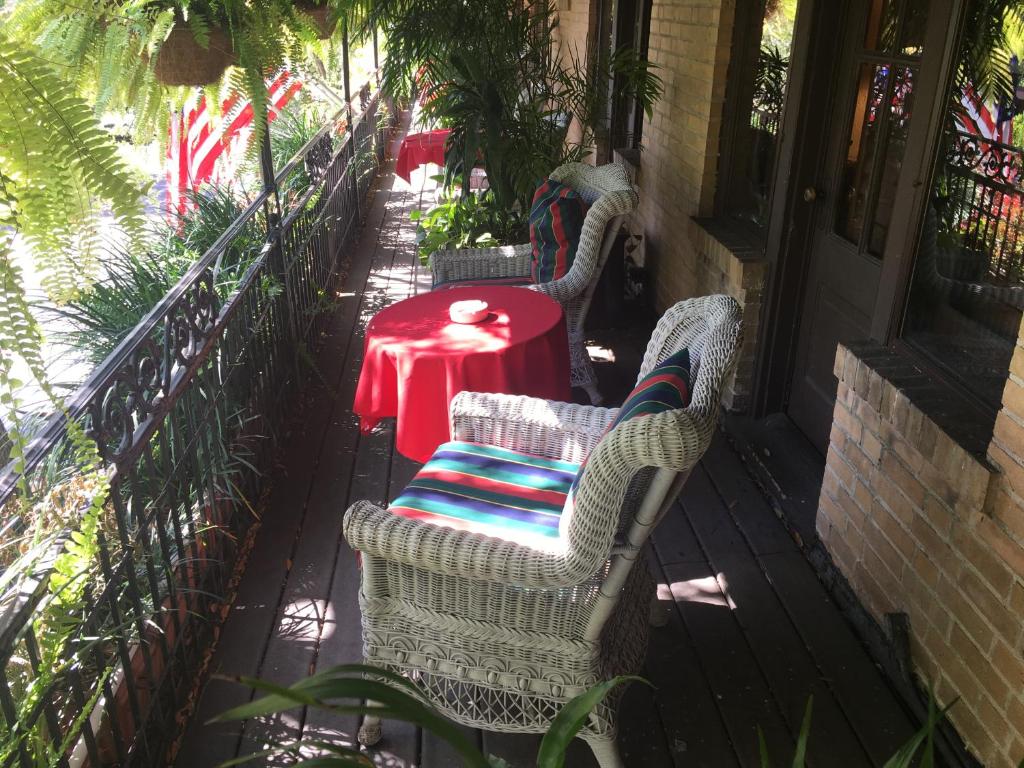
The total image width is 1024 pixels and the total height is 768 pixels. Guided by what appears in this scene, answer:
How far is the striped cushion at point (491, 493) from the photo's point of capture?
2104mm

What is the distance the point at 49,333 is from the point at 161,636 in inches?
67.1

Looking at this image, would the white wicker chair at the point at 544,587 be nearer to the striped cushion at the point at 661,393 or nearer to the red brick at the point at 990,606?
the striped cushion at the point at 661,393

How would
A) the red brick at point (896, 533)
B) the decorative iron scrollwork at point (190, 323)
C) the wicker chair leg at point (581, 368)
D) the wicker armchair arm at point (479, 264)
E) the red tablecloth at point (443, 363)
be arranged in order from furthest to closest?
the wicker armchair arm at point (479, 264) < the wicker chair leg at point (581, 368) < the red tablecloth at point (443, 363) < the decorative iron scrollwork at point (190, 323) < the red brick at point (896, 533)

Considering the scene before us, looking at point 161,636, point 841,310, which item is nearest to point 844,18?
point 841,310

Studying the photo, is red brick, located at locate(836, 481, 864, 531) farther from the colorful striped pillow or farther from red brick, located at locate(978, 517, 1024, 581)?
the colorful striped pillow

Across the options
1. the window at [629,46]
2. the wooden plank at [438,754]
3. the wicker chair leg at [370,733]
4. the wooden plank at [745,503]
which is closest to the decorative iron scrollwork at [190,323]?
the wicker chair leg at [370,733]

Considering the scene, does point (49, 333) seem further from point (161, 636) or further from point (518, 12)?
point (518, 12)

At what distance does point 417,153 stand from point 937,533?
637 cm

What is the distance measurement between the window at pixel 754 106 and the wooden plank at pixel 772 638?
1.26 meters

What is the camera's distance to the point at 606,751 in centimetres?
193

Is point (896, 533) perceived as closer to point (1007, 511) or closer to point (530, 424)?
point (1007, 511)

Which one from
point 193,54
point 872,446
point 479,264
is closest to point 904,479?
point 872,446

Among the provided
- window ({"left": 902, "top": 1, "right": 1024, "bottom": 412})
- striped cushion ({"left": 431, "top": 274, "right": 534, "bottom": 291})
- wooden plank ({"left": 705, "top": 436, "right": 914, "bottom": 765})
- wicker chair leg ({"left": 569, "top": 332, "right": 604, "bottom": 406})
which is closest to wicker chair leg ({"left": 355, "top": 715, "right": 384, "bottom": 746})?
wooden plank ({"left": 705, "top": 436, "right": 914, "bottom": 765})

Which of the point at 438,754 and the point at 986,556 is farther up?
the point at 986,556
